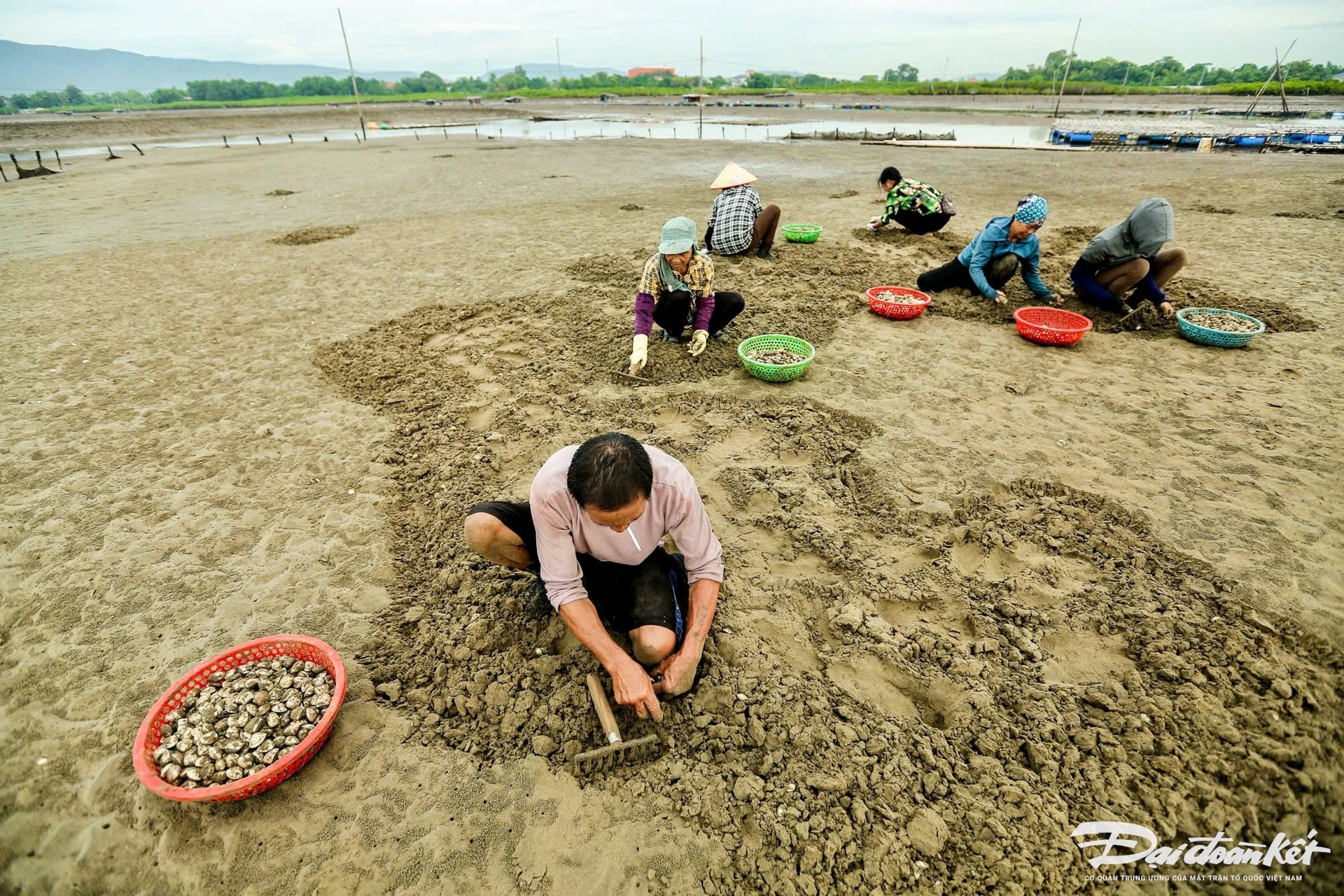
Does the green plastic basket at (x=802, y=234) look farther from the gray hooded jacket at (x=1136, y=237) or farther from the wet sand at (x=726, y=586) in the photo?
the gray hooded jacket at (x=1136, y=237)

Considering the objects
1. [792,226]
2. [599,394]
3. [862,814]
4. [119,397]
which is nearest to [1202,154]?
[792,226]

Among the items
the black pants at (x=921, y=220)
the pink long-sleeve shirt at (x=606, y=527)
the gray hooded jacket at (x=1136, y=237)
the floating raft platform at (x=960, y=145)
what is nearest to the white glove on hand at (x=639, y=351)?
the pink long-sleeve shirt at (x=606, y=527)

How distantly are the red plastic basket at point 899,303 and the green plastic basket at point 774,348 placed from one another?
2.87ft

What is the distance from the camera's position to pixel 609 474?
1.71m

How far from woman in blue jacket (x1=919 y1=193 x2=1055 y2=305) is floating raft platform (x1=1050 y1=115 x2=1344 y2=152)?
1498cm

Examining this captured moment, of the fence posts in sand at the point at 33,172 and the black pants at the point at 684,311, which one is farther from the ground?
the fence posts in sand at the point at 33,172

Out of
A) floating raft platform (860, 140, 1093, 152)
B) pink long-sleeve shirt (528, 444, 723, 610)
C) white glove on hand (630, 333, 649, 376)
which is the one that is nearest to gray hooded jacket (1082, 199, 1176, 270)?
white glove on hand (630, 333, 649, 376)

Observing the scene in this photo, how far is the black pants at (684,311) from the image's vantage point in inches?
168

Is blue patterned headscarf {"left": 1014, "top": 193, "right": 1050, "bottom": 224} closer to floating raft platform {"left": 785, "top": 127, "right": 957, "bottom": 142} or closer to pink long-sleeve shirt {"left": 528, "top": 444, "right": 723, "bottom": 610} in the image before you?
pink long-sleeve shirt {"left": 528, "top": 444, "right": 723, "bottom": 610}

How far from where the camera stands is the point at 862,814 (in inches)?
69.3

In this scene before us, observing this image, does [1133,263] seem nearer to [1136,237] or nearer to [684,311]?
[1136,237]

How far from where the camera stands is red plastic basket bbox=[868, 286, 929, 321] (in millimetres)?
4898

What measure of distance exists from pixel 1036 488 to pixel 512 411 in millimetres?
3207

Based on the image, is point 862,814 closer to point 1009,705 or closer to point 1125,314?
point 1009,705
